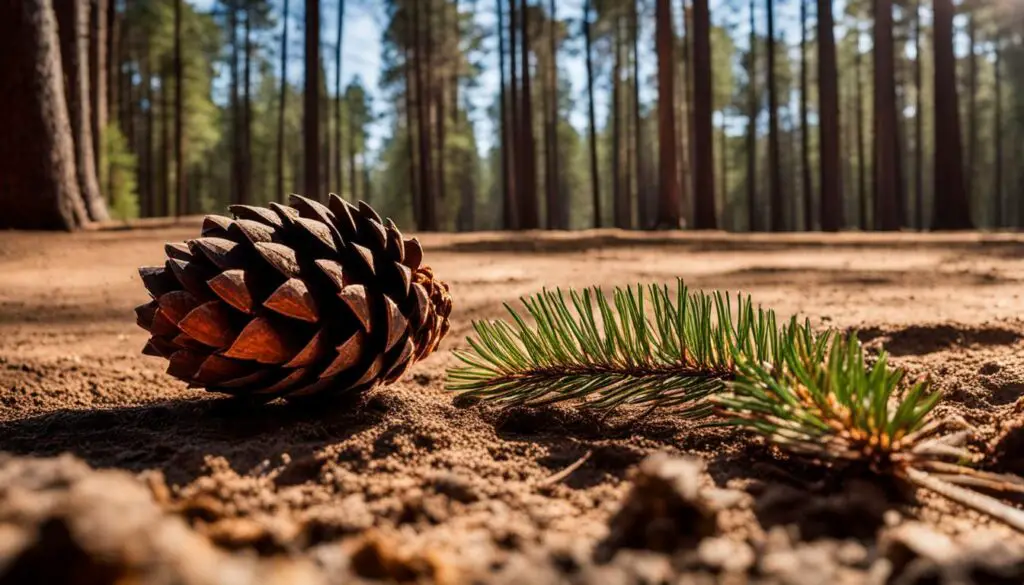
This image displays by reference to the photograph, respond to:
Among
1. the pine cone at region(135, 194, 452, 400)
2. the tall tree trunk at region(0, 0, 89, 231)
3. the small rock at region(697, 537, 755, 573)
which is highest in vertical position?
the tall tree trunk at region(0, 0, 89, 231)

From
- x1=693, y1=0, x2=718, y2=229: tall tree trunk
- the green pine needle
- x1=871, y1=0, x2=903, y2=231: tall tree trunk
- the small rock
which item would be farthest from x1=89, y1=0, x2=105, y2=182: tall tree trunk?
x1=871, y1=0, x2=903, y2=231: tall tree trunk

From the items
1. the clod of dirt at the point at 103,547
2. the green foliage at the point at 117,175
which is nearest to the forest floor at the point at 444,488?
the clod of dirt at the point at 103,547

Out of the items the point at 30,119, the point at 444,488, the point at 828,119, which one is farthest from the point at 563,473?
the point at 828,119

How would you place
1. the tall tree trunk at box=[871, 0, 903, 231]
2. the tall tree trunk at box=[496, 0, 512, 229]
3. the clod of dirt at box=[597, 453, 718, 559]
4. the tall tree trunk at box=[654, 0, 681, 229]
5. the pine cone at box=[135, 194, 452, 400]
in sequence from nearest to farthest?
the clod of dirt at box=[597, 453, 718, 559] → the pine cone at box=[135, 194, 452, 400] → the tall tree trunk at box=[654, 0, 681, 229] → the tall tree trunk at box=[871, 0, 903, 231] → the tall tree trunk at box=[496, 0, 512, 229]

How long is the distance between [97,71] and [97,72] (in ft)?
0.10

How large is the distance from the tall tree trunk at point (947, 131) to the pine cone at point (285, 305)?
14521 mm

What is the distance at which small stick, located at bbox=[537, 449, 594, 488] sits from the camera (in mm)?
988

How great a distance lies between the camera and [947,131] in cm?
1288

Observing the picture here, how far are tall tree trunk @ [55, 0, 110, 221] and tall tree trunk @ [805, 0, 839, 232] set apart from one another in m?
14.4

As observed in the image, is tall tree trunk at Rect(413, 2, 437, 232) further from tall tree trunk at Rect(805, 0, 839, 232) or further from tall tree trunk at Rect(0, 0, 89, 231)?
tall tree trunk at Rect(0, 0, 89, 231)

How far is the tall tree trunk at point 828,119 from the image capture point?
585 inches

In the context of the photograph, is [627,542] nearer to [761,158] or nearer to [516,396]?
[516,396]

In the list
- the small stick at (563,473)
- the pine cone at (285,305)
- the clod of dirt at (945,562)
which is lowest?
the small stick at (563,473)

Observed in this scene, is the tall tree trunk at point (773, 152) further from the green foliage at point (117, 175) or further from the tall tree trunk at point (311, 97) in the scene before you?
the green foliage at point (117, 175)
